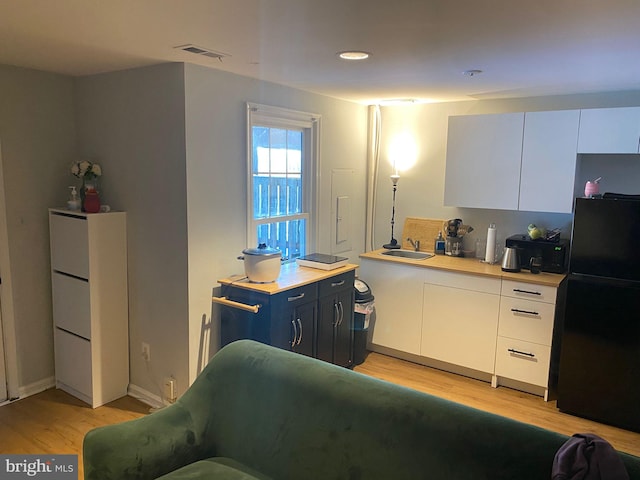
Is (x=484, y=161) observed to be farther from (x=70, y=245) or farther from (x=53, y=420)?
(x=53, y=420)

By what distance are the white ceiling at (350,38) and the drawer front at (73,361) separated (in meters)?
1.90

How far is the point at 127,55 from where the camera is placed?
108 inches

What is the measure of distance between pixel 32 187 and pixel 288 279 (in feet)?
6.37

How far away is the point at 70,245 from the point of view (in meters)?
3.30

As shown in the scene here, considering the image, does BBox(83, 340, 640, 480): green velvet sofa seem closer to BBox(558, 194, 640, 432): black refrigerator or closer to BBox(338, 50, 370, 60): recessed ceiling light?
BBox(338, 50, 370, 60): recessed ceiling light

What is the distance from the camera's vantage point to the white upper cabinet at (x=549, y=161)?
3.57 m

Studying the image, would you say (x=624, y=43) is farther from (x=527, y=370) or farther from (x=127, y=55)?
(x=127, y=55)

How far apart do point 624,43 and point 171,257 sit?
2777mm

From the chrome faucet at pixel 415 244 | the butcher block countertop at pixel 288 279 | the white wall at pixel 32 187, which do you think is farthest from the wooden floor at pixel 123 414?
the chrome faucet at pixel 415 244

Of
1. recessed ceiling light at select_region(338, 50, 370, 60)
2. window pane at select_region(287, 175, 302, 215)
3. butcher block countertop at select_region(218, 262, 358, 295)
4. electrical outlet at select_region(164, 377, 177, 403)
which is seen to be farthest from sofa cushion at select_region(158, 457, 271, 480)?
window pane at select_region(287, 175, 302, 215)

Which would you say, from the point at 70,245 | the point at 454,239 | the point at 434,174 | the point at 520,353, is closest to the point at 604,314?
the point at 520,353

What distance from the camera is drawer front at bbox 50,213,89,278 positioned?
3203 mm

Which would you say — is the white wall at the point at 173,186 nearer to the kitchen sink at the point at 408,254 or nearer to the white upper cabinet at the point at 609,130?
the kitchen sink at the point at 408,254

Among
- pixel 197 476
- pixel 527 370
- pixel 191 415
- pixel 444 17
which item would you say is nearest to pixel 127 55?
pixel 444 17
